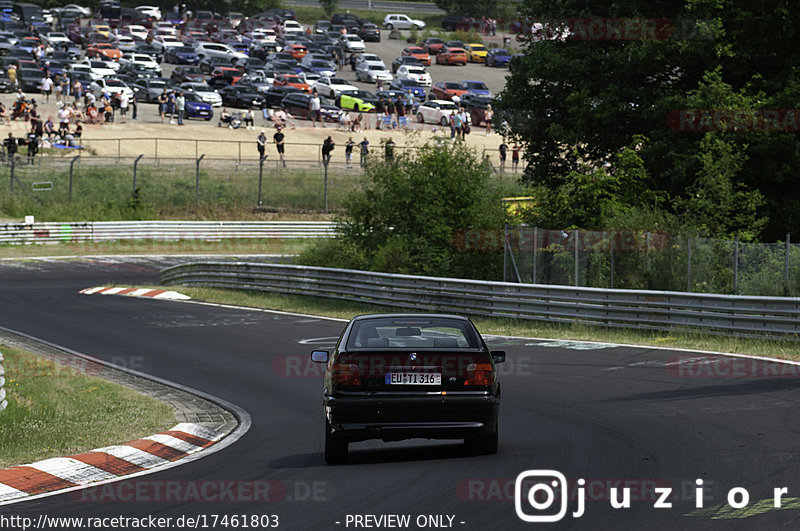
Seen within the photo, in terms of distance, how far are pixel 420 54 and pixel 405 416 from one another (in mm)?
83228

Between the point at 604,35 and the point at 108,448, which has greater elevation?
the point at 604,35

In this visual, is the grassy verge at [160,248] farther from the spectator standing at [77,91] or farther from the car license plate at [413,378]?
the car license plate at [413,378]

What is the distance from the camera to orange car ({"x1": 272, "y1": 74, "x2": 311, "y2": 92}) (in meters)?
73.7

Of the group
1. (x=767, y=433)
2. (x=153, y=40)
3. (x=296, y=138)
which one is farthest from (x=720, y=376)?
(x=153, y=40)

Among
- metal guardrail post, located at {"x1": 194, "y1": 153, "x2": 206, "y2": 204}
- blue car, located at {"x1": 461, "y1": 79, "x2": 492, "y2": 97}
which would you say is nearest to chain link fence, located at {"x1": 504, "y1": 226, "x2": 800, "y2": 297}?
metal guardrail post, located at {"x1": 194, "y1": 153, "x2": 206, "y2": 204}

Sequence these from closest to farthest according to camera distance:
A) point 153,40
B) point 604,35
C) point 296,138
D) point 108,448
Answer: point 108,448, point 604,35, point 296,138, point 153,40

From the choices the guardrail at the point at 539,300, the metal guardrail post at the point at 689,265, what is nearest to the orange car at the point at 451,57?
the guardrail at the point at 539,300

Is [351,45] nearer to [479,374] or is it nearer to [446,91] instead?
[446,91]

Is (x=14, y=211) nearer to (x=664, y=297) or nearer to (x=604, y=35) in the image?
(x=604, y=35)

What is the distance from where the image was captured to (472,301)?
26625 mm

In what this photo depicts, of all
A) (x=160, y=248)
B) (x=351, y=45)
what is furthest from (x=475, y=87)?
(x=160, y=248)

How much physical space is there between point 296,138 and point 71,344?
144 ft

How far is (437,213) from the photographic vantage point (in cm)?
3072

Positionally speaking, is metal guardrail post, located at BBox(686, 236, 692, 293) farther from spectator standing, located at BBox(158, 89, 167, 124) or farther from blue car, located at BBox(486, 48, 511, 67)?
blue car, located at BBox(486, 48, 511, 67)
